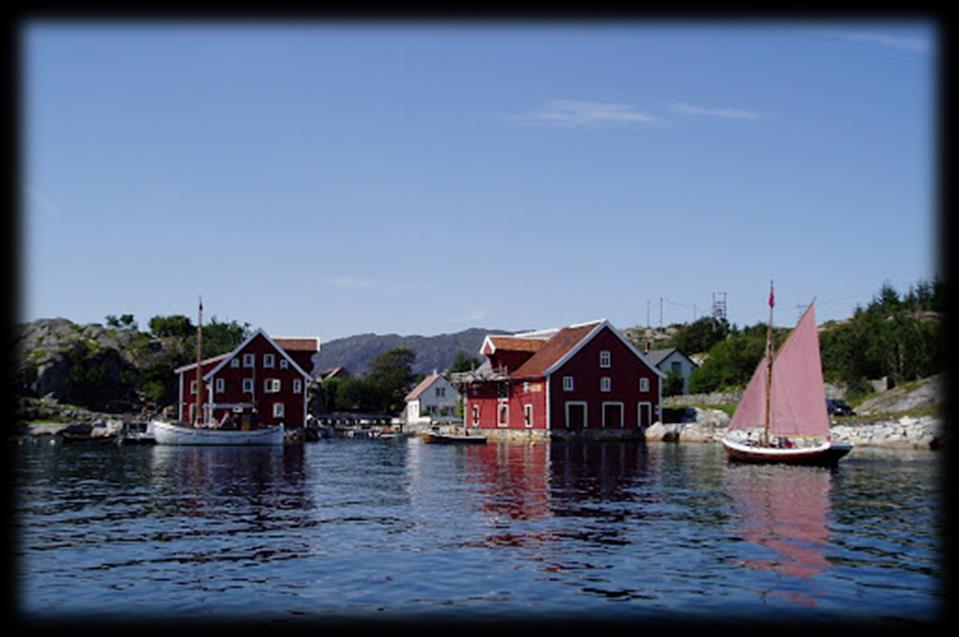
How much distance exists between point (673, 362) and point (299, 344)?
40840 mm

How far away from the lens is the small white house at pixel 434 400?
106 metres

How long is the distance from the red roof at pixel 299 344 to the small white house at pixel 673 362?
36.0 m

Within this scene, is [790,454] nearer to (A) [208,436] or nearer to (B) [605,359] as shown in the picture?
(B) [605,359]

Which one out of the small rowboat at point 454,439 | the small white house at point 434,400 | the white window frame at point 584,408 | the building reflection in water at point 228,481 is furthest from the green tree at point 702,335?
the building reflection in water at point 228,481

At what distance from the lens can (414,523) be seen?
69.8 ft

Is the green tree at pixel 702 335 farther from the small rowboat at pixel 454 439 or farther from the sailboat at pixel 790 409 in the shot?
the sailboat at pixel 790 409

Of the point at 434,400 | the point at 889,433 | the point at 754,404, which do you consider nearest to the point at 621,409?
the point at 889,433

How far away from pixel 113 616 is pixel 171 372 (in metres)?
96.5

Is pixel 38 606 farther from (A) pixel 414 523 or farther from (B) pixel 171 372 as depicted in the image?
(B) pixel 171 372

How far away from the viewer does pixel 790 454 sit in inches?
1608

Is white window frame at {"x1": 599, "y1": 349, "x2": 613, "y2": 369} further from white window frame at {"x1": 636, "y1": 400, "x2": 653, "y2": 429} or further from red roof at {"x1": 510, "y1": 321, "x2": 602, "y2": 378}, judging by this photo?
white window frame at {"x1": 636, "y1": 400, "x2": 653, "y2": 429}

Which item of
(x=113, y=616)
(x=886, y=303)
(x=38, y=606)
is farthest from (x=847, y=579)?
(x=886, y=303)

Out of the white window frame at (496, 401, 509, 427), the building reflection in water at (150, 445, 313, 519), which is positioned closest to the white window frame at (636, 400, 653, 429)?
the white window frame at (496, 401, 509, 427)

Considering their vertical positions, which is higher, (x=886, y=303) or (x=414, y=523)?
(x=886, y=303)
